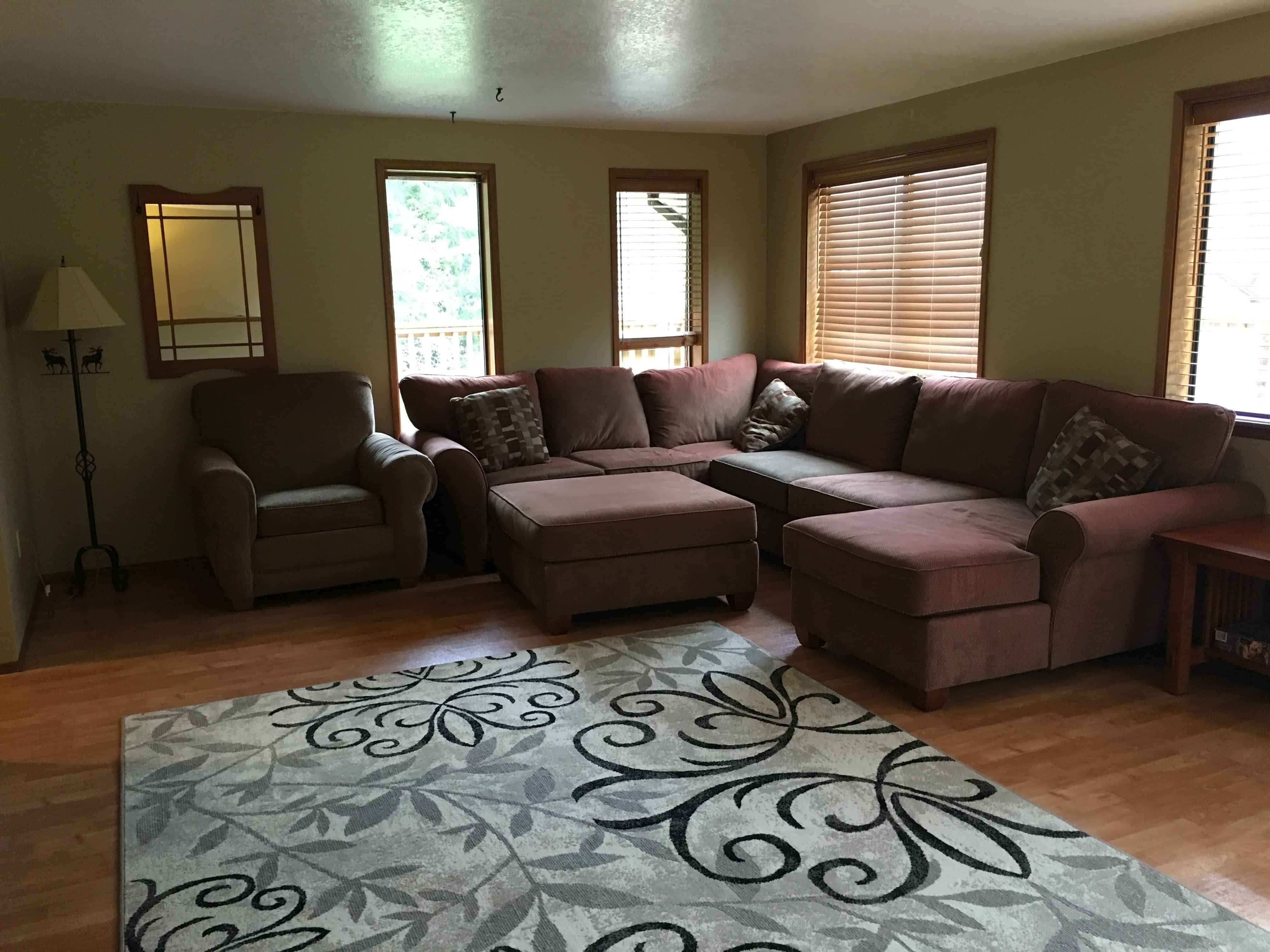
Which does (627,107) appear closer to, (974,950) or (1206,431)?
(1206,431)

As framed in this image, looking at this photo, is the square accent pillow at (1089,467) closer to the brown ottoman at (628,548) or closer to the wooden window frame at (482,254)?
the brown ottoman at (628,548)

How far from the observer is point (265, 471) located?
5211 mm

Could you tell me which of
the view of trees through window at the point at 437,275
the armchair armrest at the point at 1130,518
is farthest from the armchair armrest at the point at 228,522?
the armchair armrest at the point at 1130,518

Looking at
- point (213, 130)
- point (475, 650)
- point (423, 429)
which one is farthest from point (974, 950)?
point (213, 130)

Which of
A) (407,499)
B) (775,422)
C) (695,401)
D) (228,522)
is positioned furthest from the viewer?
(695,401)

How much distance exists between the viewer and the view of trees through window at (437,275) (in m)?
6.00

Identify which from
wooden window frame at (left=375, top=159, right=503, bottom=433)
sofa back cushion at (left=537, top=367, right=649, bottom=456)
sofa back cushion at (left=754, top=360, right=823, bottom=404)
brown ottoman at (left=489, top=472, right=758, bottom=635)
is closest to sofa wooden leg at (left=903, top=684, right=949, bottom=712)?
brown ottoman at (left=489, top=472, right=758, bottom=635)

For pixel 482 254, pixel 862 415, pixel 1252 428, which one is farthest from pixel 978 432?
pixel 482 254

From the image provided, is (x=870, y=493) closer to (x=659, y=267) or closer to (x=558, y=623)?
(x=558, y=623)

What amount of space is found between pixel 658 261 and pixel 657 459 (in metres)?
1.53

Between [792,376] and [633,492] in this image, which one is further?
[792,376]

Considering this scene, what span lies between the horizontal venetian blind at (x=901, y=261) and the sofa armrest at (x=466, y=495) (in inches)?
94.4

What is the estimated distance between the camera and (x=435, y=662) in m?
3.98

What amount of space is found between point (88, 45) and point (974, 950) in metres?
4.13
